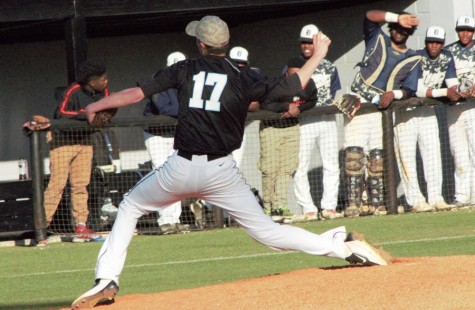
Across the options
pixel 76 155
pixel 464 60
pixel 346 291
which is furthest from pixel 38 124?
pixel 346 291

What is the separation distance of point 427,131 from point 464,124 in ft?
1.61

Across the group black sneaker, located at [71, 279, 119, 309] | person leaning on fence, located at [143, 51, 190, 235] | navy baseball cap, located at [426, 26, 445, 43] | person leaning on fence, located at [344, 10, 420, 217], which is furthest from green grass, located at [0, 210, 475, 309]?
navy baseball cap, located at [426, 26, 445, 43]

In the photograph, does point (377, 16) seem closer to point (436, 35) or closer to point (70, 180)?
point (436, 35)

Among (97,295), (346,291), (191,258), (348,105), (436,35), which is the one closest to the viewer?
(346,291)

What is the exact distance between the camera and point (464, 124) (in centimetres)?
1430

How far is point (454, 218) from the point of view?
13.2 m

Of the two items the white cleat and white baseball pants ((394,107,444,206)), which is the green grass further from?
the white cleat

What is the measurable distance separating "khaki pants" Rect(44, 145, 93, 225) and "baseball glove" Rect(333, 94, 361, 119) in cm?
325

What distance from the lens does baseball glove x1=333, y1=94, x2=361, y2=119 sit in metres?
13.7

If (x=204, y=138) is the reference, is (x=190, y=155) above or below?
below

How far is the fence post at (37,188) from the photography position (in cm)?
1310

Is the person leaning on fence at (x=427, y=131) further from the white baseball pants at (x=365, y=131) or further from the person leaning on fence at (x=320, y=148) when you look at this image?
the person leaning on fence at (x=320, y=148)

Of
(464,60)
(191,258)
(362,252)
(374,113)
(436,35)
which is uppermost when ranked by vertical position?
(436,35)

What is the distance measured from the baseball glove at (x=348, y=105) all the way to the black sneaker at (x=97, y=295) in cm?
665
